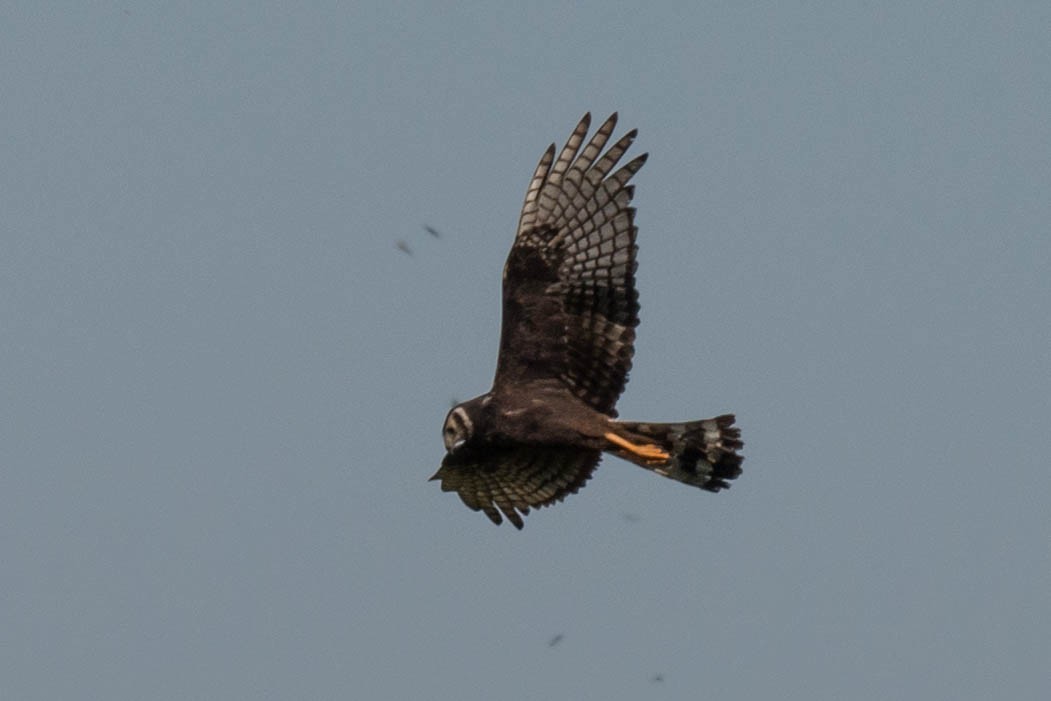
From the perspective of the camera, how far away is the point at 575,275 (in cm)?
1911

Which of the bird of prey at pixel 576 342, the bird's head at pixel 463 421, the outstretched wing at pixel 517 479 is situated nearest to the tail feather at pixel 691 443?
the bird of prey at pixel 576 342

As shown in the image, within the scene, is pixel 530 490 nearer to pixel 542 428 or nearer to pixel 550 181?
pixel 542 428

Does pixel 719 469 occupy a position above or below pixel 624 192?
below

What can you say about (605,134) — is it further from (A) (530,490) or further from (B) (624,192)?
(A) (530,490)

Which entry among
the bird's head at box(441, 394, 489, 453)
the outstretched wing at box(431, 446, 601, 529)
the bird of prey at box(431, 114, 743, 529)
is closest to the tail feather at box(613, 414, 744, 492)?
the bird of prey at box(431, 114, 743, 529)

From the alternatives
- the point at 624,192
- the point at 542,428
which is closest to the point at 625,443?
the point at 542,428

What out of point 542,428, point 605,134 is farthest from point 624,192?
point 542,428

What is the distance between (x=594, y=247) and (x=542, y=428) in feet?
4.31

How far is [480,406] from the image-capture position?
1898 cm

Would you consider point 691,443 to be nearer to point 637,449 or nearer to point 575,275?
point 637,449

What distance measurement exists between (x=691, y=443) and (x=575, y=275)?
1.41 m

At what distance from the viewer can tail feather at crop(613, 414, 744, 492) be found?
1894cm

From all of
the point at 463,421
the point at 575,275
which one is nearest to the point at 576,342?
the point at 575,275

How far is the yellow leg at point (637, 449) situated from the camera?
18859 millimetres
